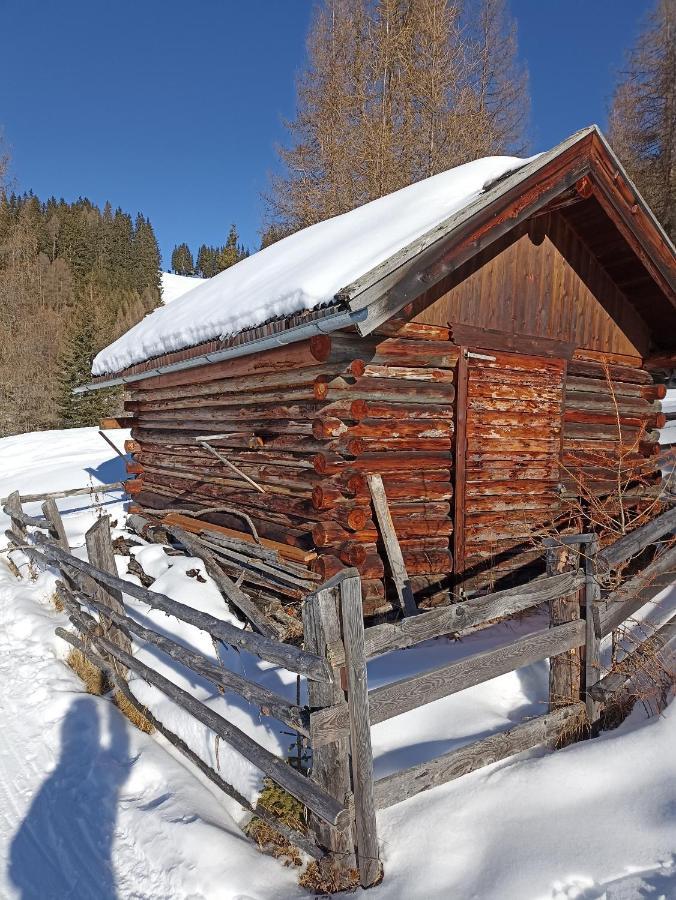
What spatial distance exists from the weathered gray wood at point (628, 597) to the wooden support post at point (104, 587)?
13.9ft

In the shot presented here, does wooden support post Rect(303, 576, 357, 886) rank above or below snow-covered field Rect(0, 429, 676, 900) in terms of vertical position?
above

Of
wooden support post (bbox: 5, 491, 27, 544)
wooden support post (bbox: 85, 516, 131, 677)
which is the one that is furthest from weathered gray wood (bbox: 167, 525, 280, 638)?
wooden support post (bbox: 5, 491, 27, 544)

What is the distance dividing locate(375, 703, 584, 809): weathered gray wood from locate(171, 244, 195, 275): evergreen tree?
10994 centimetres

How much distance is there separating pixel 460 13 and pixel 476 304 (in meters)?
17.0

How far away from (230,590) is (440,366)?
3478mm

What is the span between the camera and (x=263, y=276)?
7.41 m

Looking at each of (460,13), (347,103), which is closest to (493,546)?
(347,103)

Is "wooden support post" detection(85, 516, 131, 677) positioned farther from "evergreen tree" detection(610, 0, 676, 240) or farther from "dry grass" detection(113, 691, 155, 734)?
"evergreen tree" detection(610, 0, 676, 240)

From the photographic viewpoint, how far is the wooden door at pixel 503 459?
6473mm

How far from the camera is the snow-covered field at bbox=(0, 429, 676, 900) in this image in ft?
8.62

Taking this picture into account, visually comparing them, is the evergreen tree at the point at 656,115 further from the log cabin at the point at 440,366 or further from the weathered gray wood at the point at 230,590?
the weathered gray wood at the point at 230,590

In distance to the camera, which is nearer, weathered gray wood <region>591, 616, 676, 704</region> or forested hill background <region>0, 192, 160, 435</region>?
weathered gray wood <region>591, 616, 676, 704</region>

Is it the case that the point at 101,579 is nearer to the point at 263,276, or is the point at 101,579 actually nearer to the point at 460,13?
the point at 263,276

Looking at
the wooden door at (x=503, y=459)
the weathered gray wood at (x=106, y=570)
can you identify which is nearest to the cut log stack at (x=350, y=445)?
the wooden door at (x=503, y=459)
